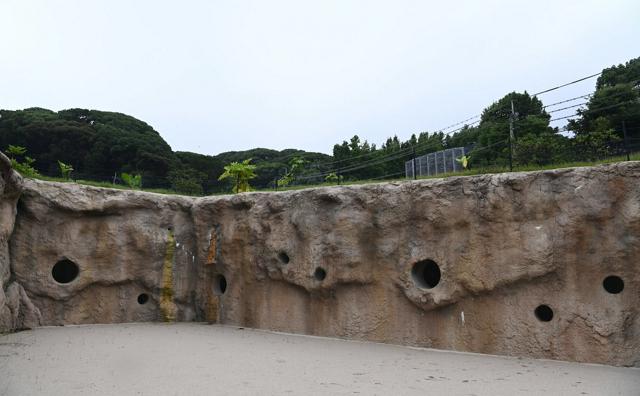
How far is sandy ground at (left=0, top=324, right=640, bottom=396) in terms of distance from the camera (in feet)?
20.9

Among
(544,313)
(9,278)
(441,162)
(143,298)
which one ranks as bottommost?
(544,313)

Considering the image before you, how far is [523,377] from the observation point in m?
7.14

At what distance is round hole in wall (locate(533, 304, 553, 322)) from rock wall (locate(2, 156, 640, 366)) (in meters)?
0.03

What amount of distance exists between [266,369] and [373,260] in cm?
383

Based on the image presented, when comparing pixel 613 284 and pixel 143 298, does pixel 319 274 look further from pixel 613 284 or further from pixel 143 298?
pixel 613 284

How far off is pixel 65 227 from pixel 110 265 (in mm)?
1492

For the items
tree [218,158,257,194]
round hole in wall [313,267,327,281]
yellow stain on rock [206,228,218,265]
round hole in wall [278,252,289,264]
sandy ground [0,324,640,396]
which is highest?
tree [218,158,257,194]

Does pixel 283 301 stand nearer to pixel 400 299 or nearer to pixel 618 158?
pixel 400 299

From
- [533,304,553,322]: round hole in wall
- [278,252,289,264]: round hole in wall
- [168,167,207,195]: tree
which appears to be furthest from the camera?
[168,167,207,195]: tree

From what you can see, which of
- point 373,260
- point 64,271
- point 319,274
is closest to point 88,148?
point 64,271

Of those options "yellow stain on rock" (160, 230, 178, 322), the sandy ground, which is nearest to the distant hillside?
"yellow stain on rock" (160, 230, 178, 322)

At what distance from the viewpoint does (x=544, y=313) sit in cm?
895

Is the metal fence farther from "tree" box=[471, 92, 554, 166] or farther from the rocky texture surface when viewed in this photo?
the rocky texture surface

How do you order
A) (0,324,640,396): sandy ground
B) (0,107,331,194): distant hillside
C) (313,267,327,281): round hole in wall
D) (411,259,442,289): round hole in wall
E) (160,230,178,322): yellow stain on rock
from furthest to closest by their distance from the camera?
(0,107,331,194): distant hillside
(160,230,178,322): yellow stain on rock
(313,267,327,281): round hole in wall
(411,259,442,289): round hole in wall
(0,324,640,396): sandy ground
